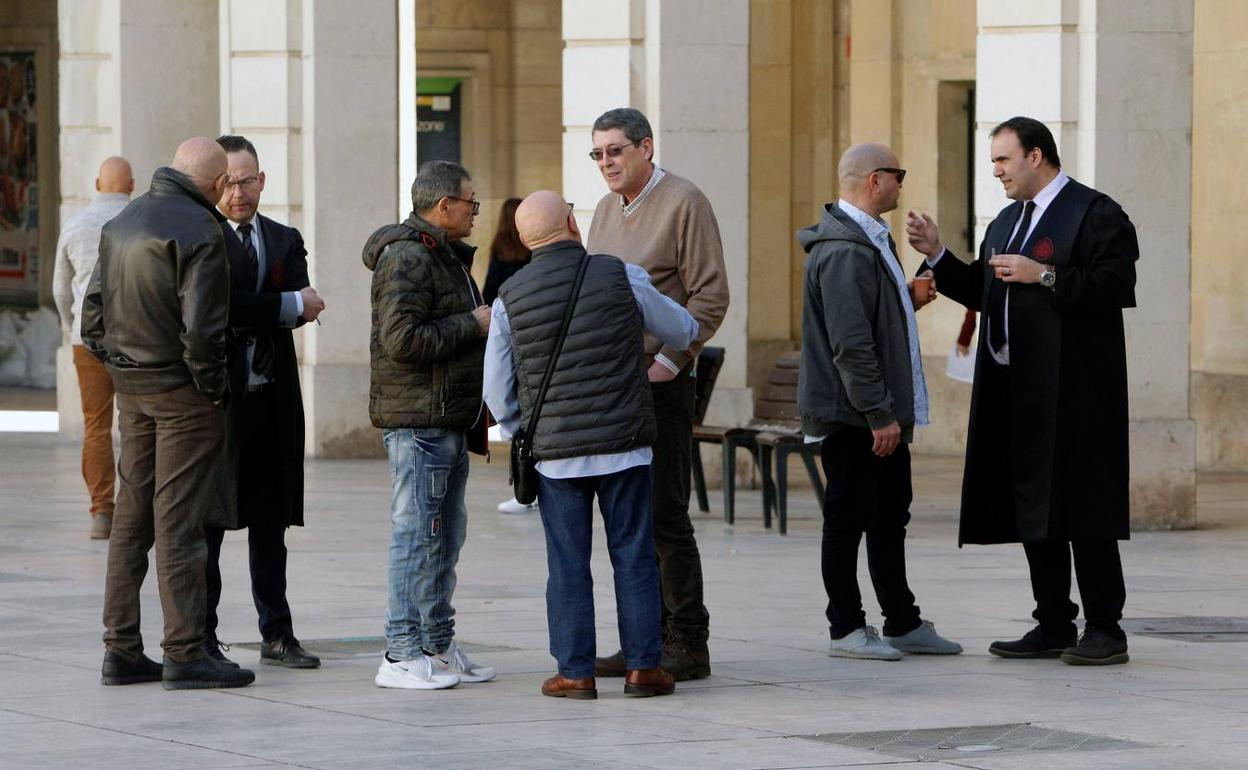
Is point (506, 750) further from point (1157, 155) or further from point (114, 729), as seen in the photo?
point (1157, 155)

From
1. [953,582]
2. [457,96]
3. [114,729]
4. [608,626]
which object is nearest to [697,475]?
[953,582]

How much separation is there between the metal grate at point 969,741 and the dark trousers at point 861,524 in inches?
56.7

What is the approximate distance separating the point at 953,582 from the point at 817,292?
3.00 m

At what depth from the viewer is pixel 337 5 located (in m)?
17.9

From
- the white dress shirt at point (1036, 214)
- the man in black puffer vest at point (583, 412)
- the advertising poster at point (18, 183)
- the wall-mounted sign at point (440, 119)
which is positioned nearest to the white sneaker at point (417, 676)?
the man in black puffer vest at point (583, 412)

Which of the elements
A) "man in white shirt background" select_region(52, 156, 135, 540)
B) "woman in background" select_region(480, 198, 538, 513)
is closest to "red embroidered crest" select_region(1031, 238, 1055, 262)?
"man in white shirt background" select_region(52, 156, 135, 540)

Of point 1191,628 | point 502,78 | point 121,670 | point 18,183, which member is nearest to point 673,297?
point 121,670

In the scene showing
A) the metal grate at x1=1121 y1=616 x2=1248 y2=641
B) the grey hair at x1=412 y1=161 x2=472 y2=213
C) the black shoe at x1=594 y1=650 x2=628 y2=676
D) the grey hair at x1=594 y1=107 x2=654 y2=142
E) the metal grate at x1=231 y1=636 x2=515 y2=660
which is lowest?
the metal grate at x1=1121 y1=616 x2=1248 y2=641

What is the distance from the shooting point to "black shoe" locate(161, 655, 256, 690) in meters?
8.51

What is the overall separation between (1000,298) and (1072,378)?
402 millimetres

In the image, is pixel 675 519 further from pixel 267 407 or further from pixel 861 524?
pixel 267 407

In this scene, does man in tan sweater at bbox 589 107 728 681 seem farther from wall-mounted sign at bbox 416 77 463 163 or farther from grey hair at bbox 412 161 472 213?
wall-mounted sign at bbox 416 77 463 163

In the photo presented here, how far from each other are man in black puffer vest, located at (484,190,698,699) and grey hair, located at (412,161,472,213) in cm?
35

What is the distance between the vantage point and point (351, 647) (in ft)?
31.4
